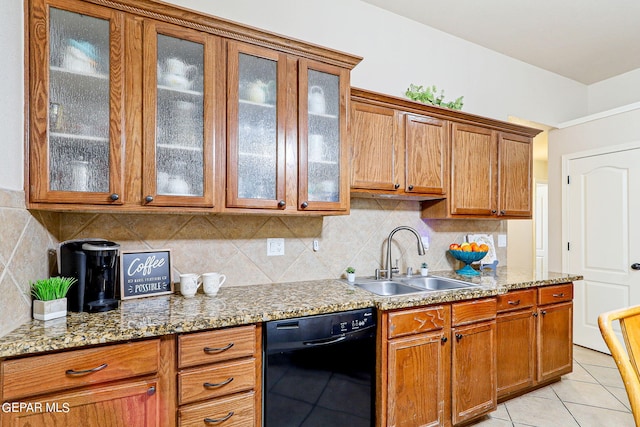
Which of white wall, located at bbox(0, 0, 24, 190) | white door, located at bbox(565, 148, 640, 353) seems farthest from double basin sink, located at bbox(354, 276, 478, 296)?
white door, located at bbox(565, 148, 640, 353)

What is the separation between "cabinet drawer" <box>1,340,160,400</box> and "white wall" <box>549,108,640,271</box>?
4.28 m

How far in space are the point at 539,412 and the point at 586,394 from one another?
22.8 inches

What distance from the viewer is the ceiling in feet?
8.71

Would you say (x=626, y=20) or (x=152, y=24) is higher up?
(x=626, y=20)

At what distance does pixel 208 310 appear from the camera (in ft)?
5.06

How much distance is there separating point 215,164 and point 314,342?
1019 millimetres

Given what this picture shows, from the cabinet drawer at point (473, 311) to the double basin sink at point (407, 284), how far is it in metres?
0.16

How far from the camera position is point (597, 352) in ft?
11.2

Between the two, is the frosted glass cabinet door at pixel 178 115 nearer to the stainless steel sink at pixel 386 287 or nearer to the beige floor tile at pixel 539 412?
the stainless steel sink at pixel 386 287

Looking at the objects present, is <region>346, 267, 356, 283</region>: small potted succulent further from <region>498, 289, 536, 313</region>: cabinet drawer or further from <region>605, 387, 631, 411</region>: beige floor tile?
<region>605, 387, 631, 411</region>: beige floor tile

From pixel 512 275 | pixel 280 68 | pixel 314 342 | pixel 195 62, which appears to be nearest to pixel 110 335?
pixel 314 342

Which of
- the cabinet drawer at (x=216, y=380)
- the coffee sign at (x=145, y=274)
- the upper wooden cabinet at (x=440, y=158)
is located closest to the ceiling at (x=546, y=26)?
the upper wooden cabinet at (x=440, y=158)

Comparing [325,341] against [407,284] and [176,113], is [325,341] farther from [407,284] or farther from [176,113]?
[176,113]

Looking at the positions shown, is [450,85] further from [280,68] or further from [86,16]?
[86,16]
